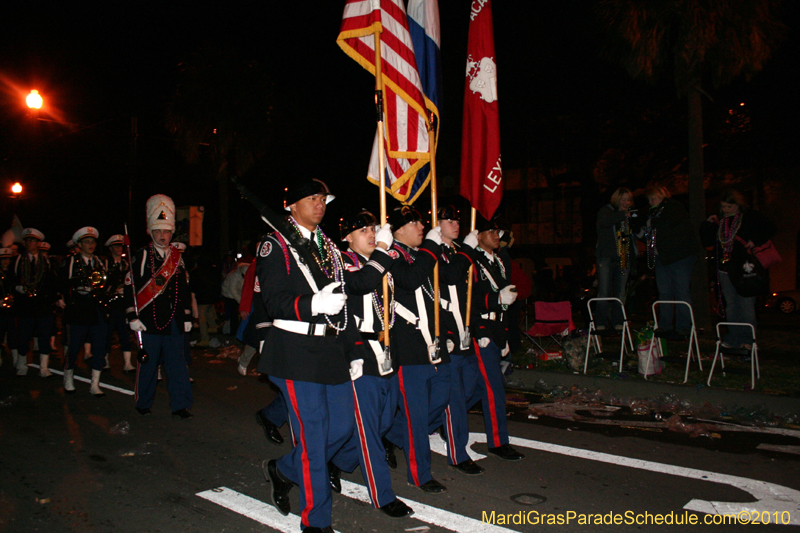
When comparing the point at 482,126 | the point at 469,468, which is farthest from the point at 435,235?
the point at 482,126

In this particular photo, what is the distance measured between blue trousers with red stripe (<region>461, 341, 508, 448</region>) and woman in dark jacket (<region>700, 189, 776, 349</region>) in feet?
16.0

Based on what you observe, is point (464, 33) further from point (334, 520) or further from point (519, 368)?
point (334, 520)

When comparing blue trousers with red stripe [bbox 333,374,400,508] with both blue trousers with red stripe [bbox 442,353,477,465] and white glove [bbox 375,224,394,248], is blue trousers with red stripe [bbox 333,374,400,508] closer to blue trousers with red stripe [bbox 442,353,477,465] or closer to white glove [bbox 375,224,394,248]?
blue trousers with red stripe [bbox 442,353,477,465]

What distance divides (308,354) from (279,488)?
1033 mm

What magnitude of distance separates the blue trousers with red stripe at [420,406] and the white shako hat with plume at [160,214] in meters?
3.99

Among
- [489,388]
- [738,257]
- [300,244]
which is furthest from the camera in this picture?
[738,257]

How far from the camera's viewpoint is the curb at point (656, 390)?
6902 mm

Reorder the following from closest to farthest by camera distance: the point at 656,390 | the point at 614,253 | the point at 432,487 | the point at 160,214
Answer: the point at 432,487
the point at 160,214
the point at 656,390
the point at 614,253

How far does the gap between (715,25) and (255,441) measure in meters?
12.8

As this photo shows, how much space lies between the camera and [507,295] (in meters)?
5.64

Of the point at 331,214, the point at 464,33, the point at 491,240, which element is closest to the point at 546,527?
the point at 491,240

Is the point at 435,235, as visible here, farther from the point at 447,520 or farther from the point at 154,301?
the point at 154,301

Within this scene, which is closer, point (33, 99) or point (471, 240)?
point (471, 240)

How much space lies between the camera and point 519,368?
9.30 m
